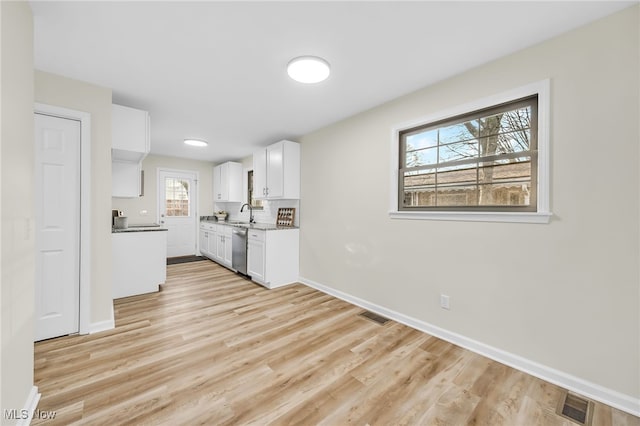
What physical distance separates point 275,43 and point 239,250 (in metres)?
3.47

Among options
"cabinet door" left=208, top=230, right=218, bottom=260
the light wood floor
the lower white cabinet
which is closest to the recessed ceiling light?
the lower white cabinet

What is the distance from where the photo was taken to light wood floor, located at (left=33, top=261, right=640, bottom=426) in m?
1.53

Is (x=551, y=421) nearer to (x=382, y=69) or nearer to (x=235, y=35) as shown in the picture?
(x=382, y=69)

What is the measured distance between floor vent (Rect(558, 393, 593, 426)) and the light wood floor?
0.04 metres

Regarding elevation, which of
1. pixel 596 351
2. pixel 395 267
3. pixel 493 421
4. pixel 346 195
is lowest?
pixel 493 421

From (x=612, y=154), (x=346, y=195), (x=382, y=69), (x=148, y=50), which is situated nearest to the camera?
(x=612, y=154)

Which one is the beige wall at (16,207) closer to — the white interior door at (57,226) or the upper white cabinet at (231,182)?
the white interior door at (57,226)

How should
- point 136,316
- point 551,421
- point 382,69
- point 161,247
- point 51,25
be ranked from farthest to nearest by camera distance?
point 161,247 → point 136,316 → point 382,69 → point 51,25 → point 551,421

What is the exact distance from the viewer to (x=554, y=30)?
178cm

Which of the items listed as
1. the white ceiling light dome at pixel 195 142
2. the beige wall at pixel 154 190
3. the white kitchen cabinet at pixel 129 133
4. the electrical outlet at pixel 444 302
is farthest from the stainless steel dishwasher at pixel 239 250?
the electrical outlet at pixel 444 302

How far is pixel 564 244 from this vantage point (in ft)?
5.88

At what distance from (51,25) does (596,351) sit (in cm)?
427

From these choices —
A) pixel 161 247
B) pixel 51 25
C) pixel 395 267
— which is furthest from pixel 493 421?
pixel 161 247

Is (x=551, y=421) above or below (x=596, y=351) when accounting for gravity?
below
